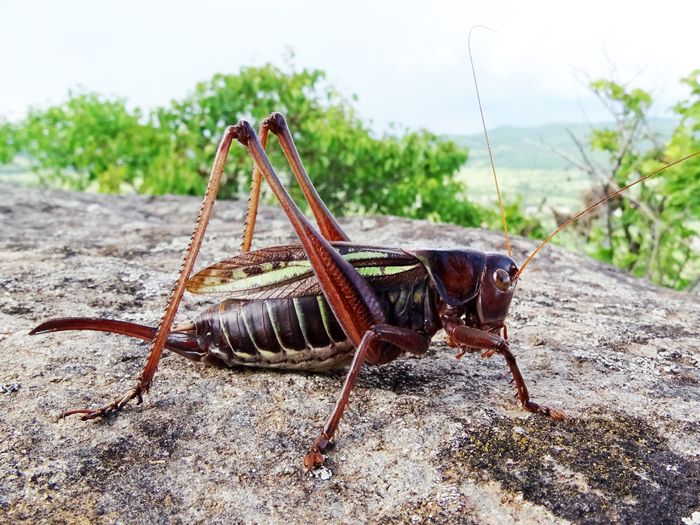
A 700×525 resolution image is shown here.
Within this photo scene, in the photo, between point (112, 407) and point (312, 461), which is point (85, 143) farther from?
point (312, 461)

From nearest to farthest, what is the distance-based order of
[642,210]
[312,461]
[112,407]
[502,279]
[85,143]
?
[312,461] → [112,407] → [502,279] → [642,210] → [85,143]

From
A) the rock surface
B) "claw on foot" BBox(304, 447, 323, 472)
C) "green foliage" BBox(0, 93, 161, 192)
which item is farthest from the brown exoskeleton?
"green foliage" BBox(0, 93, 161, 192)

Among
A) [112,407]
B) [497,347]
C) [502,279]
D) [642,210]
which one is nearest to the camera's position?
[112,407]

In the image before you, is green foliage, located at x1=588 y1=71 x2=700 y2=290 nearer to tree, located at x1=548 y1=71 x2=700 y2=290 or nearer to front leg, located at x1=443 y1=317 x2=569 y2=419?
tree, located at x1=548 y1=71 x2=700 y2=290

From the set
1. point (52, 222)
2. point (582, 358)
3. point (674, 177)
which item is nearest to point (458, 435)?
point (582, 358)

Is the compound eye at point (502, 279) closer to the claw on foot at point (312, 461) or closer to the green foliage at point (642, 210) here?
the claw on foot at point (312, 461)

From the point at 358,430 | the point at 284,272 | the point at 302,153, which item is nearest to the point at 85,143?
the point at 302,153

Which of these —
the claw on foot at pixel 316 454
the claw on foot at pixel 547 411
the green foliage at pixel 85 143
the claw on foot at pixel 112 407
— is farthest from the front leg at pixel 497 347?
the green foliage at pixel 85 143
